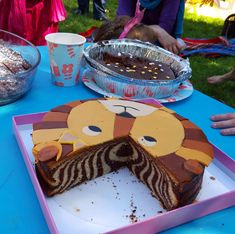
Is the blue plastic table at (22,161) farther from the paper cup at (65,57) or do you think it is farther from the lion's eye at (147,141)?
the lion's eye at (147,141)

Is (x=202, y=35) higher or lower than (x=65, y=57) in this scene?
lower

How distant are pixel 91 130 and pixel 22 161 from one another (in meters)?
0.17

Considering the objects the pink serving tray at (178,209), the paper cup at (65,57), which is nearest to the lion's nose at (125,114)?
the pink serving tray at (178,209)

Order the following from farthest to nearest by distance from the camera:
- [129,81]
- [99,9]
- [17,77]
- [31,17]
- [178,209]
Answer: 1. [99,9]
2. [31,17]
3. [129,81]
4. [17,77]
5. [178,209]

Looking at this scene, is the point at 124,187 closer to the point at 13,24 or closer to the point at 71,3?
the point at 13,24

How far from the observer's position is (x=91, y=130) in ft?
2.41

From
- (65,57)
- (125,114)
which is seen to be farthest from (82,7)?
(125,114)

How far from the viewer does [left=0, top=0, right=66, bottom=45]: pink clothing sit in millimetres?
1645

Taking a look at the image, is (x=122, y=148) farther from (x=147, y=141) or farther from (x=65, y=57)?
(x=65, y=57)

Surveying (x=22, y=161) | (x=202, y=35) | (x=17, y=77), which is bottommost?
(x=202, y=35)

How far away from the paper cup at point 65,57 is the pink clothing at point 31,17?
0.63m

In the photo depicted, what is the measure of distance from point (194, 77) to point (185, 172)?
86.1 inches

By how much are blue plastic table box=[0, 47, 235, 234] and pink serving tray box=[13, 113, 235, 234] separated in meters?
0.02

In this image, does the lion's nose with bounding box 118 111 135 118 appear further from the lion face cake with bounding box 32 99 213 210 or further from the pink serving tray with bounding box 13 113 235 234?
the pink serving tray with bounding box 13 113 235 234
